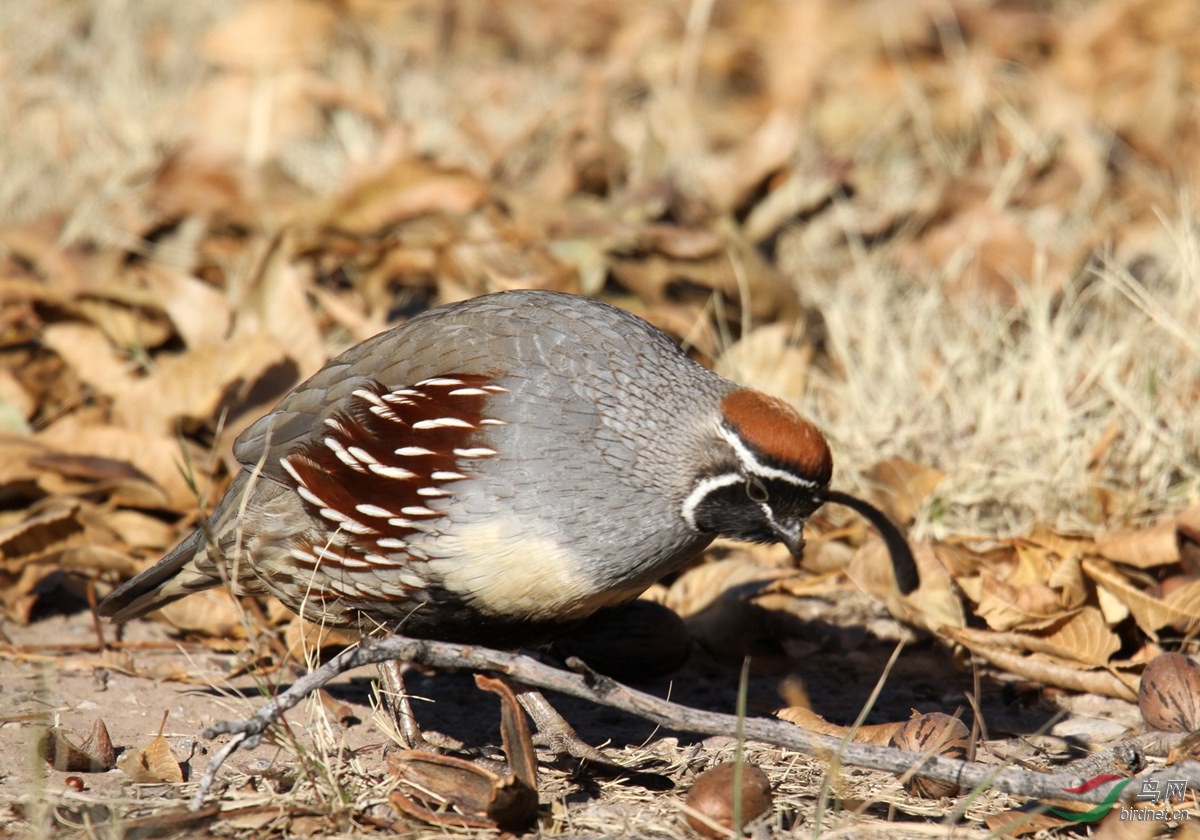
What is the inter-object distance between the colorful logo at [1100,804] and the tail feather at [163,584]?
7.71 feet

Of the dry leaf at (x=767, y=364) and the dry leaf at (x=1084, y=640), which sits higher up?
the dry leaf at (x=767, y=364)

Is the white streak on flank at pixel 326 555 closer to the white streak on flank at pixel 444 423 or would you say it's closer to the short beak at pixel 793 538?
the white streak on flank at pixel 444 423

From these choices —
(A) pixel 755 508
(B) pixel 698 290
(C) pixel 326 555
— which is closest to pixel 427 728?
(C) pixel 326 555

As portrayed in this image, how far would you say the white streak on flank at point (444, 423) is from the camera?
3.36 m

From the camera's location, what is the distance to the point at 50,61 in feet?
25.0

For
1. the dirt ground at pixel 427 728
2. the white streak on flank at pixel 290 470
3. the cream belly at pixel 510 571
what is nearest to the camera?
the dirt ground at pixel 427 728

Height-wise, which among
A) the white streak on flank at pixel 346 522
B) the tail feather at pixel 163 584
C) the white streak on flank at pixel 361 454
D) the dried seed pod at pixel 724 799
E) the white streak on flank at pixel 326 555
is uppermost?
the white streak on flank at pixel 361 454

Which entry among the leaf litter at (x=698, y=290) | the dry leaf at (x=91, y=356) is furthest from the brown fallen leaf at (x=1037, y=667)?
the dry leaf at (x=91, y=356)

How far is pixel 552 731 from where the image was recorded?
347 centimetres

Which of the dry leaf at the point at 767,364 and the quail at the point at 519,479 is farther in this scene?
the dry leaf at the point at 767,364

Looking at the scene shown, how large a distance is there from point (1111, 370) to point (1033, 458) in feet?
1.46

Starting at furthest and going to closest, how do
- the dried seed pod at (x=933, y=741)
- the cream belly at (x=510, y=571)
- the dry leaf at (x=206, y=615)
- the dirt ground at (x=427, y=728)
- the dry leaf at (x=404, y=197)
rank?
the dry leaf at (x=404, y=197) < the dry leaf at (x=206, y=615) < the cream belly at (x=510, y=571) < the dried seed pod at (x=933, y=741) < the dirt ground at (x=427, y=728)

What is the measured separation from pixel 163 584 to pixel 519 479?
1279mm

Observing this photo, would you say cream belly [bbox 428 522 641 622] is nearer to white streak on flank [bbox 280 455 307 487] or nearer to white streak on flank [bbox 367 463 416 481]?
white streak on flank [bbox 367 463 416 481]
